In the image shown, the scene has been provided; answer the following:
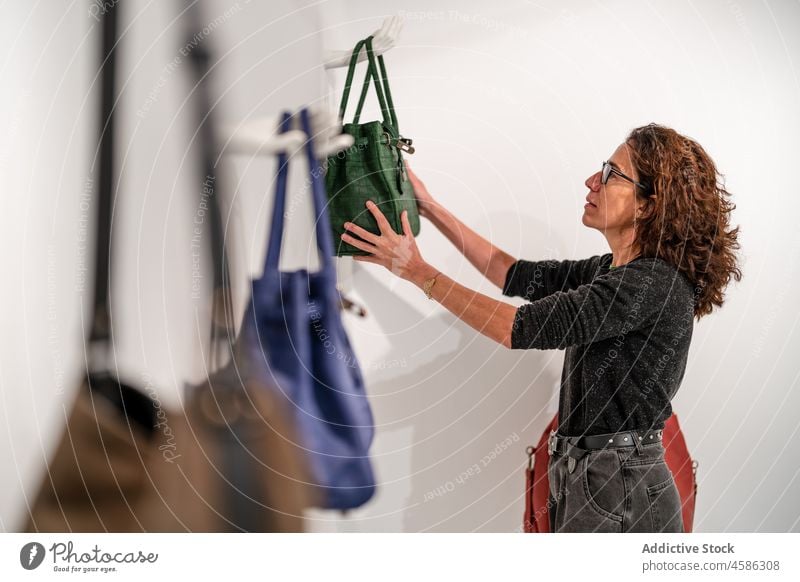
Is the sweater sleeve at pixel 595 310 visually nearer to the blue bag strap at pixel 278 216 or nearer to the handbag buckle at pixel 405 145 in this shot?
the handbag buckle at pixel 405 145

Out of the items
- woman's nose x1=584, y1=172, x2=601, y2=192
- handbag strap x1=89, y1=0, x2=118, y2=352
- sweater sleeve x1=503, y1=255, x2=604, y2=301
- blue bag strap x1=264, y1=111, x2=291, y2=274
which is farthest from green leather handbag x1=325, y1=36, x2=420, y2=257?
handbag strap x1=89, y1=0, x2=118, y2=352

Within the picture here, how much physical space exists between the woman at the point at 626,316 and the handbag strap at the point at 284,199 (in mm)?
83

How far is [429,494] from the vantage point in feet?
4.98

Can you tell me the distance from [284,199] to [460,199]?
388 mm

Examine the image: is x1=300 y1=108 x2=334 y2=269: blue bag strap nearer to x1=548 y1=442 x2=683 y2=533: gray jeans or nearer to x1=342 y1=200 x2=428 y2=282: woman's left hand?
x1=342 y1=200 x2=428 y2=282: woman's left hand

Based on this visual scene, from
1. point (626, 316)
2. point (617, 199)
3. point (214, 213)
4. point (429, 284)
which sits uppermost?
point (214, 213)

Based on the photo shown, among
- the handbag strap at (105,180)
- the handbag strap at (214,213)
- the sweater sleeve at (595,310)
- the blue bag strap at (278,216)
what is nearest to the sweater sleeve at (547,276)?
the sweater sleeve at (595,310)

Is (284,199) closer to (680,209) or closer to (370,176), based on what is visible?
(370,176)

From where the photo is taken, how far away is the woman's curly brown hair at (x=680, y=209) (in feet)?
4.13

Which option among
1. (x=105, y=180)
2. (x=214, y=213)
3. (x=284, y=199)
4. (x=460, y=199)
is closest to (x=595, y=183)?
(x=460, y=199)

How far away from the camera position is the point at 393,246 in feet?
4.29

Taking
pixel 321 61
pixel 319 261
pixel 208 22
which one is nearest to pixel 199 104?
pixel 208 22

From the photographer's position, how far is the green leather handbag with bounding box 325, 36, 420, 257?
131cm
